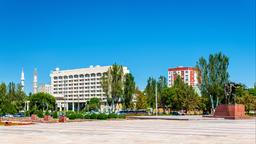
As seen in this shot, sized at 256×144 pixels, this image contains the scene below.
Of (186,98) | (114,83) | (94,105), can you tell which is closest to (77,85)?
(94,105)

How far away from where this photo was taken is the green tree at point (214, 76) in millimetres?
61062

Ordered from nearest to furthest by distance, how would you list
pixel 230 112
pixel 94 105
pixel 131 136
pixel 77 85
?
1. pixel 131 136
2. pixel 230 112
3. pixel 94 105
4. pixel 77 85

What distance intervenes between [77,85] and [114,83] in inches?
3931

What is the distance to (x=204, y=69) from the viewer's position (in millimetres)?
62219

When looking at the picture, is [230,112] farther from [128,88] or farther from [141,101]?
[141,101]

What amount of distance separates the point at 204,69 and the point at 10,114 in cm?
3023

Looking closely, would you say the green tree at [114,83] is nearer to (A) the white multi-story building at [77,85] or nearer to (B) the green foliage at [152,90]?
(B) the green foliage at [152,90]

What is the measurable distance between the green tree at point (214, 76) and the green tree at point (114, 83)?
12.8m

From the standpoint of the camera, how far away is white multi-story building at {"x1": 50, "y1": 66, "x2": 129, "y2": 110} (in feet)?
516

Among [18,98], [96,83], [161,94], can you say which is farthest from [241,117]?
[96,83]

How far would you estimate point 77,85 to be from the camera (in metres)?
164

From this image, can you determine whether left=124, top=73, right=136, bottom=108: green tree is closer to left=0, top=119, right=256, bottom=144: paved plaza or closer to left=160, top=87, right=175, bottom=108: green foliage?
left=160, top=87, right=175, bottom=108: green foliage

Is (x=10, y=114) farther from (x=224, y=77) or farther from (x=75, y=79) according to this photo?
(x=75, y=79)

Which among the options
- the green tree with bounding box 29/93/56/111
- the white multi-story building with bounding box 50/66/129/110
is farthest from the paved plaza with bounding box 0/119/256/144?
the white multi-story building with bounding box 50/66/129/110
